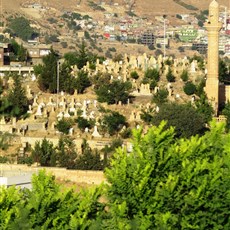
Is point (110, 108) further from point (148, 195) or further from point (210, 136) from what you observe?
point (148, 195)

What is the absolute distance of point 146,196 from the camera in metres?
28.5

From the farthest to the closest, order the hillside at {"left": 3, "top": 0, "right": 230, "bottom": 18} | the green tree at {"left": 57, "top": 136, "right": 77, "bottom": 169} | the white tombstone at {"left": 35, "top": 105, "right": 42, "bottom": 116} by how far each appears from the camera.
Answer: the hillside at {"left": 3, "top": 0, "right": 230, "bottom": 18}, the white tombstone at {"left": 35, "top": 105, "right": 42, "bottom": 116}, the green tree at {"left": 57, "top": 136, "right": 77, "bottom": 169}

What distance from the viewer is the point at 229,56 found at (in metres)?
110

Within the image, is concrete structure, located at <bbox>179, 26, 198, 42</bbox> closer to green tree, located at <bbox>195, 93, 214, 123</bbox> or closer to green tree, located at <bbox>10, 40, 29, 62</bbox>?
green tree, located at <bbox>10, 40, 29, 62</bbox>

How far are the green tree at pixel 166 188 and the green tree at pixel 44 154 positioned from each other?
11.0 metres

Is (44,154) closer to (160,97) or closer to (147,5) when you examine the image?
(160,97)

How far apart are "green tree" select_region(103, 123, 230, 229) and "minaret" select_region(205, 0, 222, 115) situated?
1895cm

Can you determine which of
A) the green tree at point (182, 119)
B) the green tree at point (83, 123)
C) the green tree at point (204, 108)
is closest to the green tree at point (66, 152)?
the green tree at point (83, 123)

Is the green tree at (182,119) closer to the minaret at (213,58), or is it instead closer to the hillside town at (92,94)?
the hillside town at (92,94)

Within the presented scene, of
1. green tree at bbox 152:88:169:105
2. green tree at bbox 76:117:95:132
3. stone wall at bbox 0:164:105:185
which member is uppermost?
green tree at bbox 152:88:169:105

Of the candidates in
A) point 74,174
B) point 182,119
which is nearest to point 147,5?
point 182,119

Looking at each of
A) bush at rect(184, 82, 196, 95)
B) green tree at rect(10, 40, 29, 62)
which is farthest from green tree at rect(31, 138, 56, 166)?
green tree at rect(10, 40, 29, 62)

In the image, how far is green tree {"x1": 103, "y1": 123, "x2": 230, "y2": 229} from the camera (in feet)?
91.2

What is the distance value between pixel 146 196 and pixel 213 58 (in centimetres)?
2161
